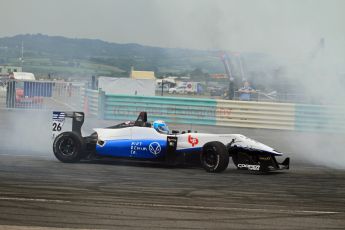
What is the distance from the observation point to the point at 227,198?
9266 millimetres

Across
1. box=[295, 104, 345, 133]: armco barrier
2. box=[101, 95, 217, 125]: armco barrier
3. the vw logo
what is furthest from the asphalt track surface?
box=[101, 95, 217, 125]: armco barrier

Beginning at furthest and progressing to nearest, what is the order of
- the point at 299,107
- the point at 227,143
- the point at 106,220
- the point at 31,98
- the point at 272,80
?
1. the point at 31,98
2. the point at 299,107
3. the point at 272,80
4. the point at 227,143
5. the point at 106,220

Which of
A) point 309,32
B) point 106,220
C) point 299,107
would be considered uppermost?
point 309,32

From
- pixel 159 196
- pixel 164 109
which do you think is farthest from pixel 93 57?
pixel 159 196

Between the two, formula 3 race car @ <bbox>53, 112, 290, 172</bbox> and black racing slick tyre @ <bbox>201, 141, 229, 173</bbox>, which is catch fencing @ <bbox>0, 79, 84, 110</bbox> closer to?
formula 3 race car @ <bbox>53, 112, 290, 172</bbox>

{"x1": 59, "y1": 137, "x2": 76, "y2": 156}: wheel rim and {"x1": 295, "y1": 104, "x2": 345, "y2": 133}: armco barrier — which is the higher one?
{"x1": 295, "y1": 104, "x2": 345, "y2": 133}: armco barrier

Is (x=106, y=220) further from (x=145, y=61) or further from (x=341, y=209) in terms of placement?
Answer: (x=145, y=61)

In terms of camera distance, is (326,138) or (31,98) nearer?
(326,138)

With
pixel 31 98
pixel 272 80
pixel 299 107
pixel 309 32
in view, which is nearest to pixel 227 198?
pixel 309 32

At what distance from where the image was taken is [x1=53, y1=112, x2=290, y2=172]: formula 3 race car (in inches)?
499

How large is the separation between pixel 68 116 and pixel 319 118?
10.5m

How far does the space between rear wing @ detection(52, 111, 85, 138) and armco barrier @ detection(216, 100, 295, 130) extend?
11.4 meters

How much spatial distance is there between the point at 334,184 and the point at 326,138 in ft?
29.9

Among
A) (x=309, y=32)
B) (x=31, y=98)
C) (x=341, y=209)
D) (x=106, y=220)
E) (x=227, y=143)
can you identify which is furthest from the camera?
(x=31, y=98)
